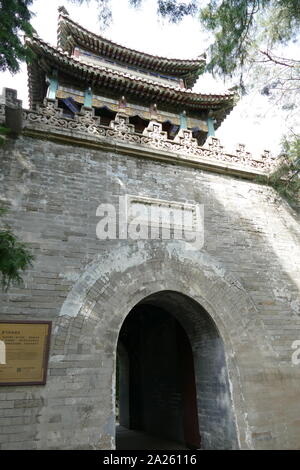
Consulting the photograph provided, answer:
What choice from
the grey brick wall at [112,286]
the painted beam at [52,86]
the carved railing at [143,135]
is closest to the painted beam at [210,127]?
the carved railing at [143,135]

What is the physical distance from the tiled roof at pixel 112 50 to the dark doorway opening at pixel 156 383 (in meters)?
8.37

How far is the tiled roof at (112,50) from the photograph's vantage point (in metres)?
10.5

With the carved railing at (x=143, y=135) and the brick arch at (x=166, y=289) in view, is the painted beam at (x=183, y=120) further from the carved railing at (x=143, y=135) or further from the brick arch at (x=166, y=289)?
the brick arch at (x=166, y=289)

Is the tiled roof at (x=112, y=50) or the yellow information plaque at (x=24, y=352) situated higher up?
the tiled roof at (x=112, y=50)

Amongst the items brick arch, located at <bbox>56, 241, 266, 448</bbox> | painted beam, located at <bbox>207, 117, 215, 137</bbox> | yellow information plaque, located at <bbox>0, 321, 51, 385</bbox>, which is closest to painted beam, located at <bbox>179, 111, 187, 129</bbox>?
painted beam, located at <bbox>207, 117, 215, 137</bbox>

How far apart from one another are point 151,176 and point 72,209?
1.81 m

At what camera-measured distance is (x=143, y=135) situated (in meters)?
6.82

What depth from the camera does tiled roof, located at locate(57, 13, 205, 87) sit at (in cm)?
1050

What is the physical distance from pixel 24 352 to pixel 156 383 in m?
5.02

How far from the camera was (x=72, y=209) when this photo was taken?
5633 mm

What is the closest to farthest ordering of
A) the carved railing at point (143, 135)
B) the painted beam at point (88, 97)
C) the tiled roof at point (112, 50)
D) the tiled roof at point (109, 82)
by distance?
1. the carved railing at point (143, 135)
2. the tiled roof at point (109, 82)
3. the painted beam at point (88, 97)
4. the tiled roof at point (112, 50)

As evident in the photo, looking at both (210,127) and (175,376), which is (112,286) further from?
(210,127)
